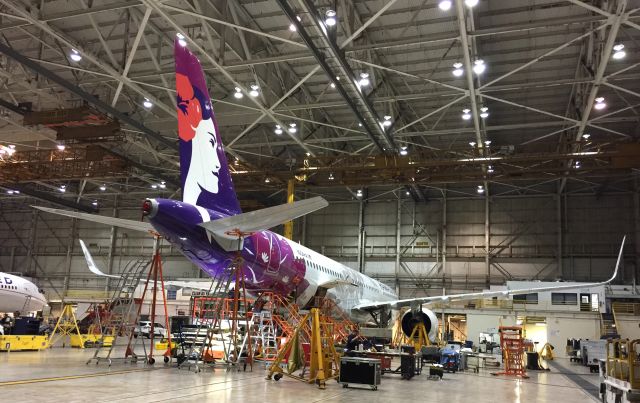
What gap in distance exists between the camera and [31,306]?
27281mm

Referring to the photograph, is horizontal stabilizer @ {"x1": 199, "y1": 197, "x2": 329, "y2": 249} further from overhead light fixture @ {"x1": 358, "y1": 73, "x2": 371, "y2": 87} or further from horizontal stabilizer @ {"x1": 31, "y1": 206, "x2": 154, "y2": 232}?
overhead light fixture @ {"x1": 358, "y1": 73, "x2": 371, "y2": 87}

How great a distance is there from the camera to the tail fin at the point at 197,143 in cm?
1364

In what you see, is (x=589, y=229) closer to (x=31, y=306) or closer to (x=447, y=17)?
(x=447, y=17)

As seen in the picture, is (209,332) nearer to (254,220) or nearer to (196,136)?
(254,220)

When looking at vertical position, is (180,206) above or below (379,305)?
above

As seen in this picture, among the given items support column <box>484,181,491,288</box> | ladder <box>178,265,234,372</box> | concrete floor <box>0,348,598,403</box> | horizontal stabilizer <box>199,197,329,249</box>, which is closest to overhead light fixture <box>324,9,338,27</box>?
horizontal stabilizer <box>199,197,329,249</box>

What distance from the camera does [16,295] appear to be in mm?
25969

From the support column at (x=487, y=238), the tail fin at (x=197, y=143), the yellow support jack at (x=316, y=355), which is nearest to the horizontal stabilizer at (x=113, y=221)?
the tail fin at (x=197, y=143)

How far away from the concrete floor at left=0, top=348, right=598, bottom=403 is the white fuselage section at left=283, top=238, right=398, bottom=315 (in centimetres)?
440

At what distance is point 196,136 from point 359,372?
7.39m

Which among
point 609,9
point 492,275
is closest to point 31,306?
point 609,9

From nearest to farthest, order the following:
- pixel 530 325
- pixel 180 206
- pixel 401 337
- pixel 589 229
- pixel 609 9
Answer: pixel 180 206 → pixel 609 9 → pixel 401 337 → pixel 530 325 → pixel 589 229

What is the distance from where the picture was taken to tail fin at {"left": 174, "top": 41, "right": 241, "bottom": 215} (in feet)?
44.8

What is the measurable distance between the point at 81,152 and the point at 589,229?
129 ft
